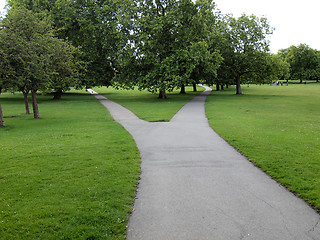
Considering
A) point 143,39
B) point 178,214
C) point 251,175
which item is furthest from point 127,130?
point 143,39

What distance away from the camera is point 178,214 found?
455cm

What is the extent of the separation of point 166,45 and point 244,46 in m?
15.8

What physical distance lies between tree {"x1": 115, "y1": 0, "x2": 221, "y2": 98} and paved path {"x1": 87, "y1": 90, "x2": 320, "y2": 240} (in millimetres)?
21302

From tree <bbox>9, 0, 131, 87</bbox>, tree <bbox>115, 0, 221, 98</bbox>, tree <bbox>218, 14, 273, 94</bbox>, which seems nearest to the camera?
tree <bbox>115, 0, 221, 98</bbox>

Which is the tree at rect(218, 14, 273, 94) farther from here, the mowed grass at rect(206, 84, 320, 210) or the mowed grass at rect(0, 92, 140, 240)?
the mowed grass at rect(0, 92, 140, 240)

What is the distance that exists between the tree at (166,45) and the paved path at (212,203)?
69.9ft

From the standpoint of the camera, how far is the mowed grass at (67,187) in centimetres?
418

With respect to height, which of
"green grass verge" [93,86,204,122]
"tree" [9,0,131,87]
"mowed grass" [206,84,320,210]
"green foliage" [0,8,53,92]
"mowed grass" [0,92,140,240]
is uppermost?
"tree" [9,0,131,87]

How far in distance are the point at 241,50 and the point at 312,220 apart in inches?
1606

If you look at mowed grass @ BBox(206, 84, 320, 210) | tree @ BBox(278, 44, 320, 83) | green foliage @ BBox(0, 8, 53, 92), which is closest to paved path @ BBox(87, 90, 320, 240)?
mowed grass @ BBox(206, 84, 320, 210)

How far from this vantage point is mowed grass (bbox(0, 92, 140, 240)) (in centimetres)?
418

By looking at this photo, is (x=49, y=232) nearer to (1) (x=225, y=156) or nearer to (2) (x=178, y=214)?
(2) (x=178, y=214)

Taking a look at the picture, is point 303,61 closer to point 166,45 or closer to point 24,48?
point 166,45

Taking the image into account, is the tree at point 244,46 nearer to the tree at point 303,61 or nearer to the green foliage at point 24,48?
the green foliage at point 24,48
